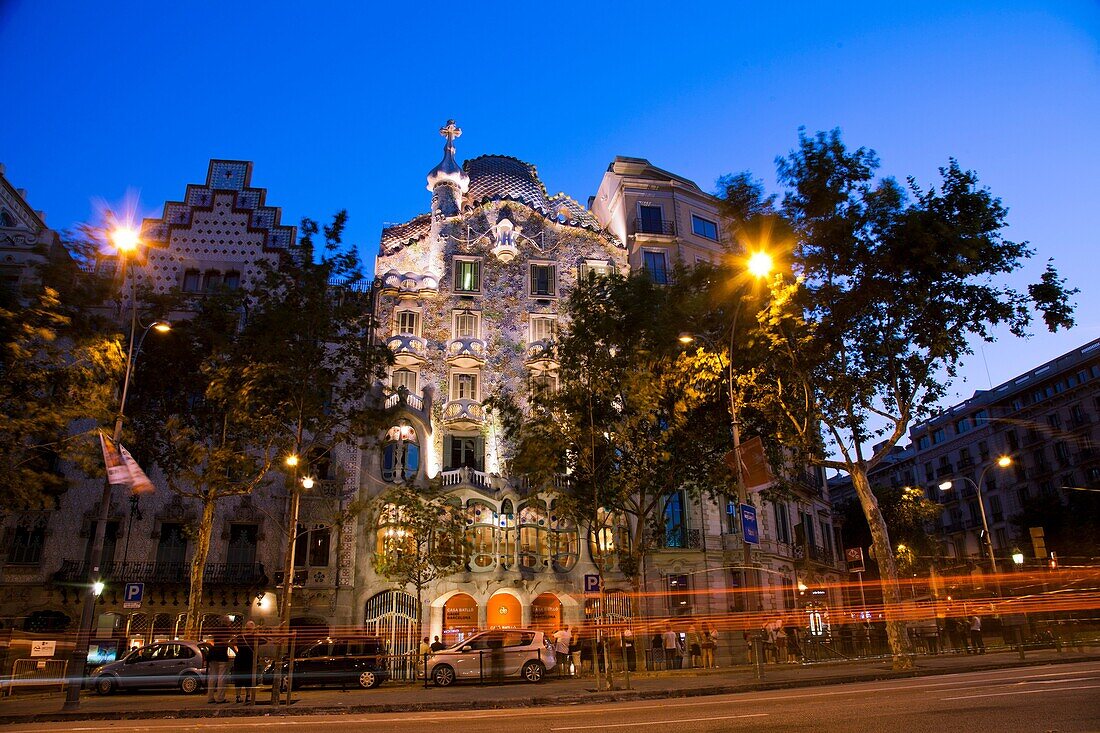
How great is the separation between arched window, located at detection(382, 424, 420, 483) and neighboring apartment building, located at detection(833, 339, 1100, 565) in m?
39.5

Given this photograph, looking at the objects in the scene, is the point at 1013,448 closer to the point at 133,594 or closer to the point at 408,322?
the point at 408,322

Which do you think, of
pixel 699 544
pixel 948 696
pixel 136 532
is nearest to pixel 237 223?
pixel 136 532

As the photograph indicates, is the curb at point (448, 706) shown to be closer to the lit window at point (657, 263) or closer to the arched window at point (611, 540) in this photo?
the arched window at point (611, 540)

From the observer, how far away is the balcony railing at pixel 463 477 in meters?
36.3

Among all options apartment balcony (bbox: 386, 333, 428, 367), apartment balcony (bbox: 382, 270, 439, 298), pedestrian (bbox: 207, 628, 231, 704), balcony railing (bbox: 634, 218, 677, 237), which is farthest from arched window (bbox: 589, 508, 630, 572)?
pedestrian (bbox: 207, 628, 231, 704)

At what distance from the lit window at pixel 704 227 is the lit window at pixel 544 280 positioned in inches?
396

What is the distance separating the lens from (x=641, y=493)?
98.0ft

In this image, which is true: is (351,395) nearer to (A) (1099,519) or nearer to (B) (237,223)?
(B) (237,223)

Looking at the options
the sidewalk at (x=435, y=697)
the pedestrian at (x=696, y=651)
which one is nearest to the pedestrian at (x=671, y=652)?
the pedestrian at (x=696, y=651)

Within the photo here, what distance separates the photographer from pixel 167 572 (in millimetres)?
32812

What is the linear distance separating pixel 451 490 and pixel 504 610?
6.66m

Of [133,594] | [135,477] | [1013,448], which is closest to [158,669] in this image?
[133,594]

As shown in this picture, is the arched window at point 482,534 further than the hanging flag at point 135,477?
Yes

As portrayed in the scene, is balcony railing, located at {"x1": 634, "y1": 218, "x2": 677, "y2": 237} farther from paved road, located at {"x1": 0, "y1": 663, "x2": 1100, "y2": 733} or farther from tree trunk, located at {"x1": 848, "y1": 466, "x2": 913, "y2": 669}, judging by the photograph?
paved road, located at {"x1": 0, "y1": 663, "x2": 1100, "y2": 733}
